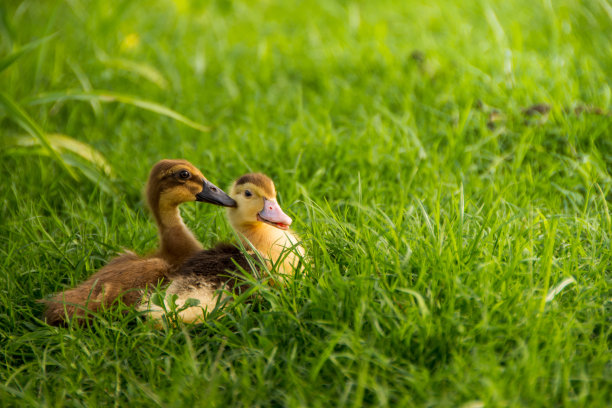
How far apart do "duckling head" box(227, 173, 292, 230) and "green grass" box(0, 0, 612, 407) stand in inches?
7.6

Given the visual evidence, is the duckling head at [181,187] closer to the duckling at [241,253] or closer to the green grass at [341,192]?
the duckling at [241,253]

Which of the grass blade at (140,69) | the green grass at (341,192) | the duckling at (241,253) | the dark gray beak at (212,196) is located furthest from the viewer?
the grass blade at (140,69)

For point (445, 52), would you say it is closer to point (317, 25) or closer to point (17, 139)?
point (317, 25)

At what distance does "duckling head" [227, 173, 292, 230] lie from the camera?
3213 mm

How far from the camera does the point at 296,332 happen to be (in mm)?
2859

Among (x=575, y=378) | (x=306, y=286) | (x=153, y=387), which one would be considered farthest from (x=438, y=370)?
(x=153, y=387)

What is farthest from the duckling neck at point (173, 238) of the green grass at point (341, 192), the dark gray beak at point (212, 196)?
the green grass at point (341, 192)

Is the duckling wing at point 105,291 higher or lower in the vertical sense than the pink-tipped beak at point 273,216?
lower

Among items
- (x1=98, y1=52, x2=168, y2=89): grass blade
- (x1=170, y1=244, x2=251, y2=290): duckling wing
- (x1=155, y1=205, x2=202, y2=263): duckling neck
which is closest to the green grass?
(x1=98, y1=52, x2=168, y2=89): grass blade

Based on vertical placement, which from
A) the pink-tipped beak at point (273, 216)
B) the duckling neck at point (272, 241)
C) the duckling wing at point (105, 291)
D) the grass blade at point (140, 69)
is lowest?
the duckling wing at point (105, 291)

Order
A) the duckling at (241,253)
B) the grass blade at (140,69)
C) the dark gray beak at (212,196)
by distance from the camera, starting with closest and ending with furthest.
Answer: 1. the duckling at (241,253)
2. the dark gray beak at (212,196)
3. the grass blade at (140,69)

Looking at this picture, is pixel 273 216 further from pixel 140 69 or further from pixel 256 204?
pixel 140 69

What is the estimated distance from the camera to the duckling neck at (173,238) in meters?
3.40

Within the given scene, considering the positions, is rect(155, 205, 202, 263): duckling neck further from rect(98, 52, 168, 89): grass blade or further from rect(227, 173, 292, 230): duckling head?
rect(98, 52, 168, 89): grass blade
